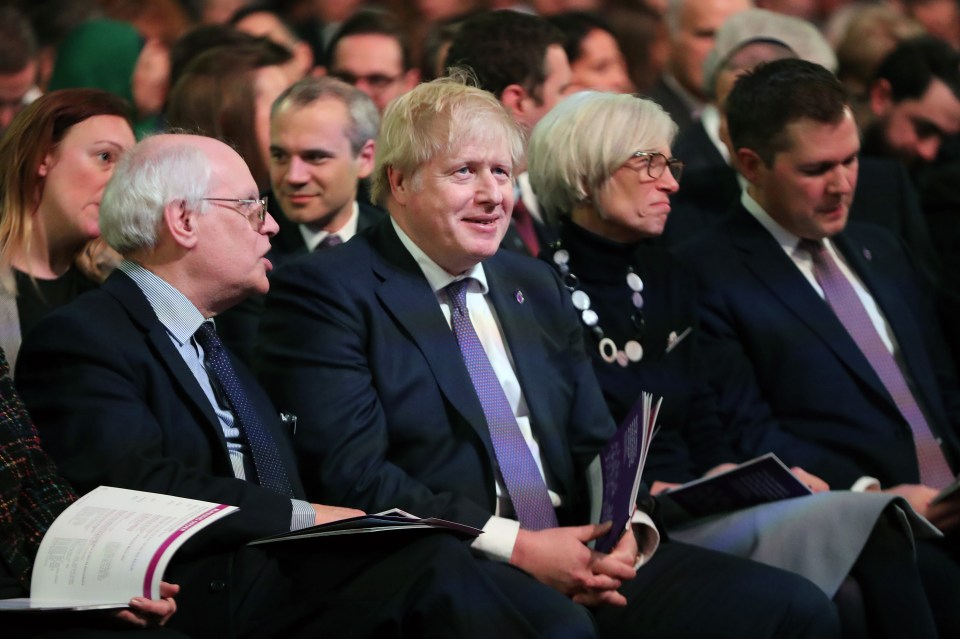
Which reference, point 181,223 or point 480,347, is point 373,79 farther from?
point 181,223

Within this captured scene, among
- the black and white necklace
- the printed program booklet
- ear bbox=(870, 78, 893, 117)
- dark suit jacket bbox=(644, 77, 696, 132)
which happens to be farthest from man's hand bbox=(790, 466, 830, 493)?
dark suit jacket bbox=(644, 77, 696, 132)

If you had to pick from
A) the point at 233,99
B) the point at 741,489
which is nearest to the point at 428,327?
the point at 741,489

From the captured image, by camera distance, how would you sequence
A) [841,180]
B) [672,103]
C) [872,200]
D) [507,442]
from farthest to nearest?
[672,103]
[872,200]
[841,180]
[507,442]

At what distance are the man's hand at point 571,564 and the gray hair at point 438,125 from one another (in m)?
0.99

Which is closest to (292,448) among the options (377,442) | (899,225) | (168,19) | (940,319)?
(377,442)

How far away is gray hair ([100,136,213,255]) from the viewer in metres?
3.43

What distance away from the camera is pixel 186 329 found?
3377 mm

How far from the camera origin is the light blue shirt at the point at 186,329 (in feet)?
11.0

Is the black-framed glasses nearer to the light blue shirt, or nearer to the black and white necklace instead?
the black and white necklace

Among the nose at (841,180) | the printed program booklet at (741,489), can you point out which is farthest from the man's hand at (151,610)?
the nose at (841,180)

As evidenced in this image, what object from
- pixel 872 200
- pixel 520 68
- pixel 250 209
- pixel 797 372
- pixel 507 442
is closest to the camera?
pixel 250 209

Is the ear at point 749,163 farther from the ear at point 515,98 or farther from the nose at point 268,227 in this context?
the nose at point 268,227

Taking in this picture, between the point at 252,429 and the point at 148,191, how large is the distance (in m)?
0.61

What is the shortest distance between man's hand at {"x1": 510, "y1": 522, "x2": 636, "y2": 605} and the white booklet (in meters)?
0.87
